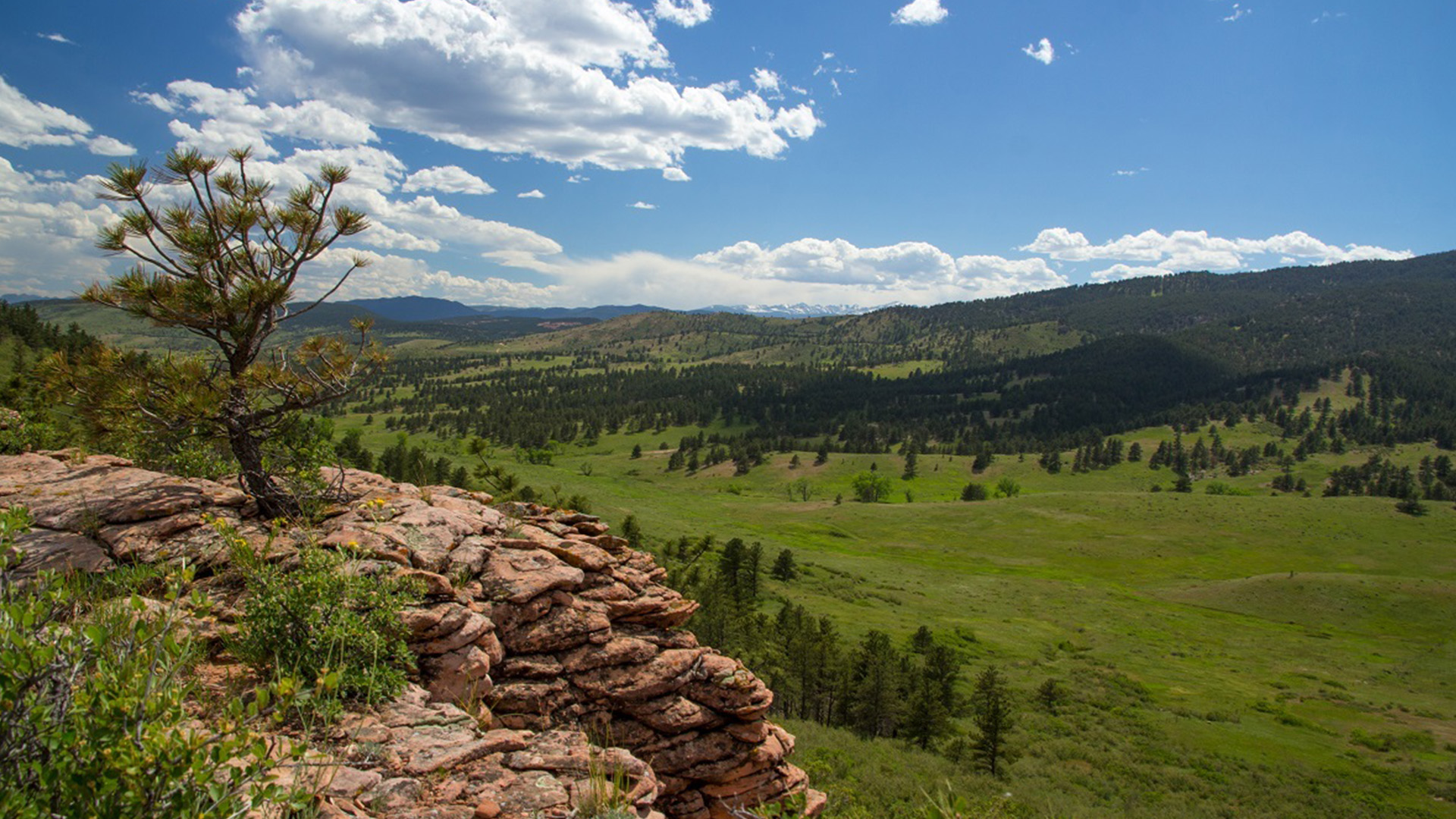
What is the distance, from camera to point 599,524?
16844mm

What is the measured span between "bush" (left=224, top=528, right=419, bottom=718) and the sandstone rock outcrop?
382mm

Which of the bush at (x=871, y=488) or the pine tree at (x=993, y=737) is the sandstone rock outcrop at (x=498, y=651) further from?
the bush at (x=871, y=488)

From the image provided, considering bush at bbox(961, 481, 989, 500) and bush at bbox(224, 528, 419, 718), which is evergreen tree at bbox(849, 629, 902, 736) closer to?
bush at bbox(224, 528, 419, 718)

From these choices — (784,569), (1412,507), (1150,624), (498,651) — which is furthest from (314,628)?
(1412,507)

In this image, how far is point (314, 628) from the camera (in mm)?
8062

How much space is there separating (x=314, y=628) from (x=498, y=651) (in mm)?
3492

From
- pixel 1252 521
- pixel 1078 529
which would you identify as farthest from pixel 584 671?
pixel 1252 521

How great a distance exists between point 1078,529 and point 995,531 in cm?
1699

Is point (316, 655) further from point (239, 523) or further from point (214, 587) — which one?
point (239, 523)

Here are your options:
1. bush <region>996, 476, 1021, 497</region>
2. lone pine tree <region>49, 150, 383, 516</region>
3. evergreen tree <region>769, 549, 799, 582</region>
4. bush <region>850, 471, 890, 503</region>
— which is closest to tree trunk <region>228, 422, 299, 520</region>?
lone pine tree <region>49, 150, 383, 516</region>

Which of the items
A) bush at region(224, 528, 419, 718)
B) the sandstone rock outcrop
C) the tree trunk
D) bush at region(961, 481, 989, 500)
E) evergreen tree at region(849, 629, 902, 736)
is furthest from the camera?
bush at region(961, 481, 989, 500)

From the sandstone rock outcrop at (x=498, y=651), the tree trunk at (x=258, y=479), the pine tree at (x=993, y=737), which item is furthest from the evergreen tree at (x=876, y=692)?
the tree trunk at (x=258, y=479)

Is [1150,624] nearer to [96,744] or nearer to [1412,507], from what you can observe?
[96,744]

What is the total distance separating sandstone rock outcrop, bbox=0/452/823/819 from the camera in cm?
766
